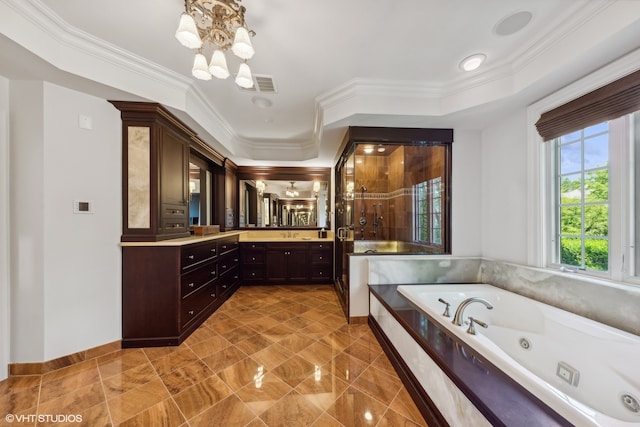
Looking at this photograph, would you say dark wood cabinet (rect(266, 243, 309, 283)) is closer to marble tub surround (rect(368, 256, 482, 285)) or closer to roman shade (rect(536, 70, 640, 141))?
marble tub surround (rect(368, 256, 482, 285))

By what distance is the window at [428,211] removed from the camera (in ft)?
9.57

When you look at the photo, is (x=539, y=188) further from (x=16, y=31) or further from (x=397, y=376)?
(x=16, y=31)

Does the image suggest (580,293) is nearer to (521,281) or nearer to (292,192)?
(521,281)

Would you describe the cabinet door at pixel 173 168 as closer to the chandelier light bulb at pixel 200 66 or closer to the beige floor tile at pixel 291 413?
the chandelier light bulb at pixel 200 66

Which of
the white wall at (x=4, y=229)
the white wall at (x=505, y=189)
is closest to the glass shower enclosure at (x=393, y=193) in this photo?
the white wall at (x=505, y=189)

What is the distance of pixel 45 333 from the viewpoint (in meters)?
1.77

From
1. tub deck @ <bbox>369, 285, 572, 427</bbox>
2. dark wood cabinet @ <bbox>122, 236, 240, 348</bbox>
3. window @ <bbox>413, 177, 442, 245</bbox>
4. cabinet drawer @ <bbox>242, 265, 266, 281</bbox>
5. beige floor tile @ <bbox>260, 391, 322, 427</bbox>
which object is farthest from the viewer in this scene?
cabinet drawer @ <bbox>242, 265, 266, 281</bbox>

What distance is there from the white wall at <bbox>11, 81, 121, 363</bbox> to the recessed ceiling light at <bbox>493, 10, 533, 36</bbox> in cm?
322

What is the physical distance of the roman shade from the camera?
1.40m

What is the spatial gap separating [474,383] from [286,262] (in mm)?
3324

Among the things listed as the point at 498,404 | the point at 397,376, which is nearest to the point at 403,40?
the point at 498,404

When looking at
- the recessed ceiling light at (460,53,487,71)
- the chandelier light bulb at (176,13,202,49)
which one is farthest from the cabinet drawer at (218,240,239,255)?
the recessed ceiling light at (460,53,487,71)

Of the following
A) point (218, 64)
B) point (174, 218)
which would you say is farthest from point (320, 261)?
point (218, 64)

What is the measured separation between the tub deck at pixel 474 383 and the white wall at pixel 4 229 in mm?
2994
